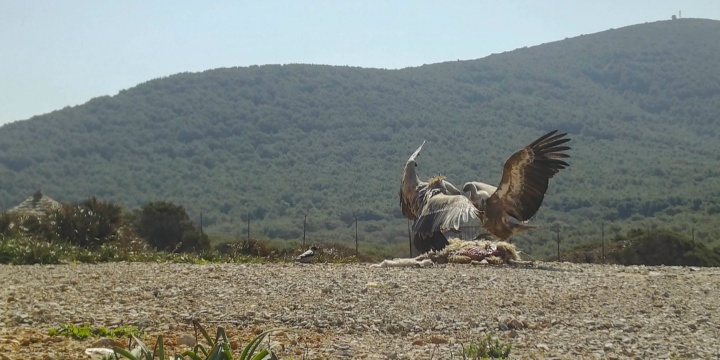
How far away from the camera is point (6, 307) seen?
324 inches

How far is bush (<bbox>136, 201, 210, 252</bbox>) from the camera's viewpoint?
78.0ft

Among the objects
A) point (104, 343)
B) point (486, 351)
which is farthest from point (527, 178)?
point (104, 343)

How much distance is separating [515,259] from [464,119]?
54589 mm

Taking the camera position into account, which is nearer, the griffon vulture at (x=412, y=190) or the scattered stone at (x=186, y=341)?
the scattered stone at (x=186, y=341)

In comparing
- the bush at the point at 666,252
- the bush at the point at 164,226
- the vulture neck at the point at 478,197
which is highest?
the vulture neck at the point at 478,197

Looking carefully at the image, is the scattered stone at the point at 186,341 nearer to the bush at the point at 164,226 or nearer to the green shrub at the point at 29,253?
the green shrub at the point at 29,253

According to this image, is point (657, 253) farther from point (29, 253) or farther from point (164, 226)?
point (29, 253)

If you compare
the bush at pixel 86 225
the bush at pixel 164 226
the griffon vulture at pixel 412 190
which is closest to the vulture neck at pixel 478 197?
the griffon vulture at pixel 412 190

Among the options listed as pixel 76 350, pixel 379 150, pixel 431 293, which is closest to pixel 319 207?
pixel 379 150

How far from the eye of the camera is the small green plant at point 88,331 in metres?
6.91

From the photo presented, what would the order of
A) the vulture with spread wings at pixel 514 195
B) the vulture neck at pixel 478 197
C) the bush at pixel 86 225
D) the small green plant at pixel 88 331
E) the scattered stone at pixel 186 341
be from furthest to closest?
the bush at pixel 86 225, the vulture neck at pixel 478 197, the vulture with spread wings at pixel 514 195, the small green plant at pixel 88 331, the scattered stone at pixel 186 341

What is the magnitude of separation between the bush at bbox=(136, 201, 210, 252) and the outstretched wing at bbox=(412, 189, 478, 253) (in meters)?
9.88

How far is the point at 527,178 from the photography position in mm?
14688

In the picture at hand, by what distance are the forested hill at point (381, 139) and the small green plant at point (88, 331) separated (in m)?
23.7
